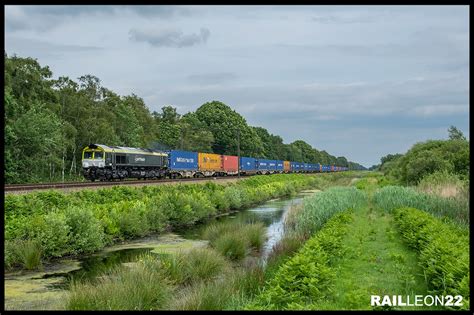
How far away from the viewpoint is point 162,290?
11047 millimetres

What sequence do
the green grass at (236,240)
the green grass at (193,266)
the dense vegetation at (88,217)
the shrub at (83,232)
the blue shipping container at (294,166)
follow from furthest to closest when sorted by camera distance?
1. the blue shipping container at (294,166)
2. the shrub at (83,232)
3. the green grass at (236,240)
4. the dense vegetation at (88,217)
5. the green grass at (193,266)

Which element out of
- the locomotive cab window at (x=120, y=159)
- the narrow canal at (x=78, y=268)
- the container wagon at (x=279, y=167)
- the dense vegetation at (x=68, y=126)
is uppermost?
the dense vegetation at (x=68, y=126)

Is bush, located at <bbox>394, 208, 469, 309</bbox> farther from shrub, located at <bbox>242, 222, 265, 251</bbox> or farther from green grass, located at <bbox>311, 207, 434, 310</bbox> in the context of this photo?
shrub, located at <bbox>242, 222, 265, 251</bbox>

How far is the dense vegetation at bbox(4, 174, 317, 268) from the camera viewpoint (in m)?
16.3

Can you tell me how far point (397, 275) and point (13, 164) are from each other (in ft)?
117

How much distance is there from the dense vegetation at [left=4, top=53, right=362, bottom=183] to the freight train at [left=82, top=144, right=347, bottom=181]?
16.4 ft

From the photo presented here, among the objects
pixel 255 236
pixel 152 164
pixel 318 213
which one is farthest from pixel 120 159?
pixel 255 236

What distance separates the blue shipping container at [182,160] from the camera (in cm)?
5506

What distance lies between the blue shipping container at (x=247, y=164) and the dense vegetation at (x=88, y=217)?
133ft

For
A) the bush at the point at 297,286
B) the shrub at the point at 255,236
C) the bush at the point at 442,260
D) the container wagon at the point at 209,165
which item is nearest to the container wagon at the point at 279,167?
the container wagon at the point at 209,165

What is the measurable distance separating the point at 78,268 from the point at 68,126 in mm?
42894

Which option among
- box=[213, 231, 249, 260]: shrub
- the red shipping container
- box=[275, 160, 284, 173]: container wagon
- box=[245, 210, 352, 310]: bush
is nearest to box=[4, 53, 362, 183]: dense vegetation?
the red shipping container

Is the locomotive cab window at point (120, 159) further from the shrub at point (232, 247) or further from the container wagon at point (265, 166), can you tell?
the container wagon at point (265, 166)

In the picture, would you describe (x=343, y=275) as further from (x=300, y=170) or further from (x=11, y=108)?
(x=300, y=170)
